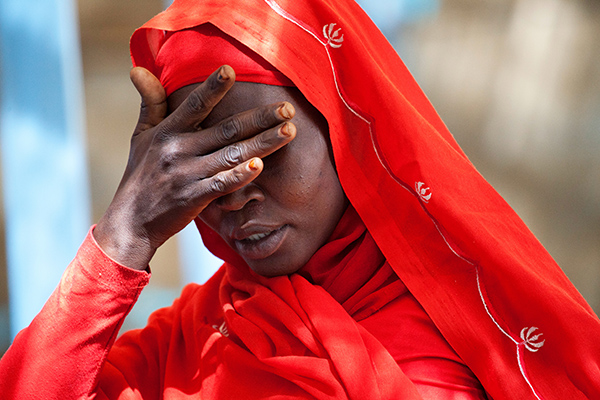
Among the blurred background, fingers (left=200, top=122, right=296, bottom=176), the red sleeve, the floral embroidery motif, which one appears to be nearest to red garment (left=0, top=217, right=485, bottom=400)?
the red sleeve

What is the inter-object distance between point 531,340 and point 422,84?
63.2 inches

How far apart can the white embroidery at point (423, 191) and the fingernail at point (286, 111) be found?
10.2 inches

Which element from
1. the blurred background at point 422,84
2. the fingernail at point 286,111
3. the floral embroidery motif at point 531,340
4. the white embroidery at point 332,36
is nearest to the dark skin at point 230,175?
the fingernail at point 286,111

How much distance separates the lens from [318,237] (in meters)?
1.05

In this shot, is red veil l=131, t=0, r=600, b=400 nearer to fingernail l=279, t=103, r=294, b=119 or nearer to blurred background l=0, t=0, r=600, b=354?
fingernail l=279, t=103, r=294, b=119

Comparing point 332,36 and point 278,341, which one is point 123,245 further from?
point 332,36

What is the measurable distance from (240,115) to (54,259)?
1486mm

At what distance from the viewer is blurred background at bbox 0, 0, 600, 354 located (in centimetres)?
212

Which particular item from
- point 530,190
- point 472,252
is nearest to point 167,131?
point 472,252

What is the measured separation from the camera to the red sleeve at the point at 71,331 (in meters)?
0.97

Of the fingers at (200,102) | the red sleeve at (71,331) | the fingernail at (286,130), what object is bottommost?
the red sleeve at (71,331)

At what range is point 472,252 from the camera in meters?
0.98

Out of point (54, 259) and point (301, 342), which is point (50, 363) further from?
point (54, 259)

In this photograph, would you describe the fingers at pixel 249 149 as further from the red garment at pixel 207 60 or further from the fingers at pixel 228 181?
the red garment at pixel 207 60
